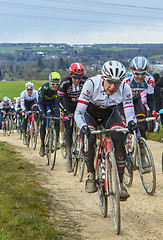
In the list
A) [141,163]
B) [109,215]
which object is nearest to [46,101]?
[141,163]

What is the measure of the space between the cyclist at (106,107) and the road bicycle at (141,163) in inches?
40.5

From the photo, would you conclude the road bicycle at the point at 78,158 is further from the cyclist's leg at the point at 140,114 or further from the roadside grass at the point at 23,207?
the cyclist's leg at the point at 140,114

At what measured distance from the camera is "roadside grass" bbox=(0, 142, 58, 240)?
193 inches

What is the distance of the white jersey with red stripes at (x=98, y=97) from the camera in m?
5.71

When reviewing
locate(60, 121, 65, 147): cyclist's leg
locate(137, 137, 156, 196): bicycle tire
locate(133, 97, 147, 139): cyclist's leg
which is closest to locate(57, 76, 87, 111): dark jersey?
locate(60, 121, 65, 147): cyclist's leg

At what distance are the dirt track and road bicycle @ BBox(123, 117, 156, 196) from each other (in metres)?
0.19

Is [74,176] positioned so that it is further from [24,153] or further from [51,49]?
[51,49]

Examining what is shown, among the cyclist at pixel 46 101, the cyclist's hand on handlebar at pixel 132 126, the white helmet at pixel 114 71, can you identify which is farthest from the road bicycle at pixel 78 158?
the white helmet at pixel 114 71

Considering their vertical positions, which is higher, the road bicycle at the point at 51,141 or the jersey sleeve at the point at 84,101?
the jersey sleeve at the point at 84,101

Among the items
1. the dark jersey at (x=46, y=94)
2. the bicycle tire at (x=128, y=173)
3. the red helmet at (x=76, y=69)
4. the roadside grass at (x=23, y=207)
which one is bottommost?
the roadside grass at (x=23, y=207)

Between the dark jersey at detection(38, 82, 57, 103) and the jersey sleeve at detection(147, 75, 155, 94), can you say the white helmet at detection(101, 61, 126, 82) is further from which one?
the dark jersey at detection(38, 82, 57, 103)

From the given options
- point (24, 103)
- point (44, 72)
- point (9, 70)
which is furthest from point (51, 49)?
point (24, 103)

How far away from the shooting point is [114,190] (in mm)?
5160

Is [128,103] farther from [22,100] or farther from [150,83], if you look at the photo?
[22,100]
